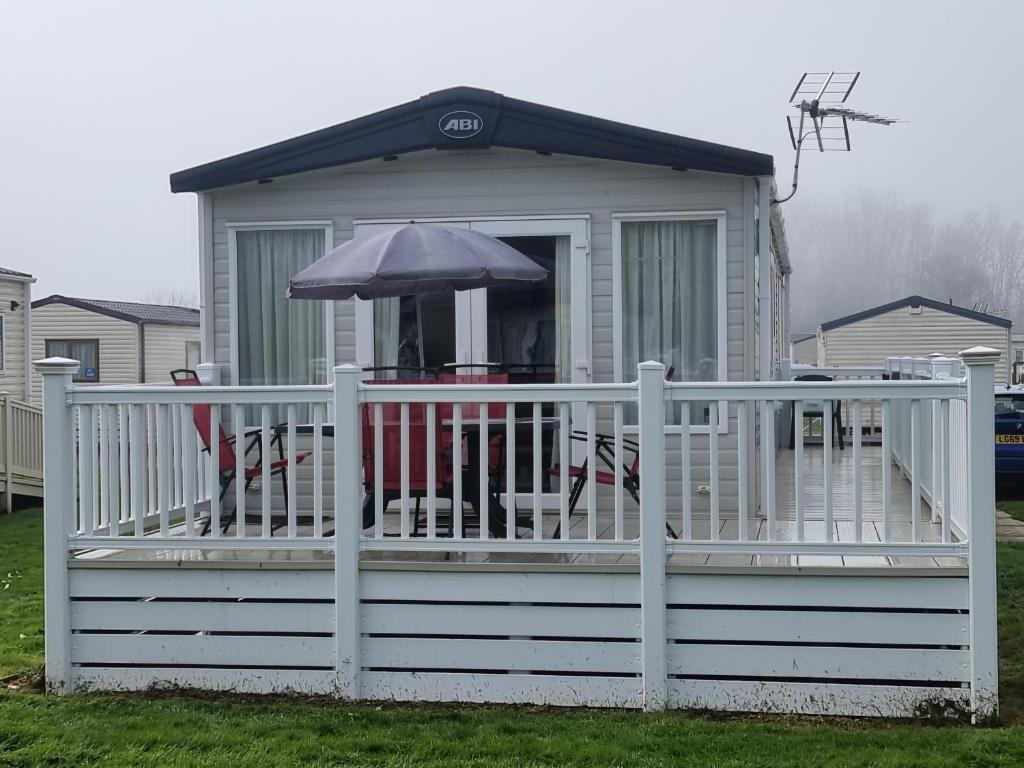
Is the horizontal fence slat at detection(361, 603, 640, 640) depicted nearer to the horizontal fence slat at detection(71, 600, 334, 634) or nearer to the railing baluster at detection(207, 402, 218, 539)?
the horizontal fence slat at detection(71, 600, 334, 634)

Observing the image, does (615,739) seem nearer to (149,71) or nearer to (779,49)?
(149,71)

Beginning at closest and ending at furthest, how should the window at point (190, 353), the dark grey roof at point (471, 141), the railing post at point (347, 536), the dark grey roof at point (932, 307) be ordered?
1. the railing post at point (347, 536)
2. the dark grey roof at point (471, 141)
3. the dark grey roof at point (932, 307)
4. the window at point (190, 353)

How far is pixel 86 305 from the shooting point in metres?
A: 26.8

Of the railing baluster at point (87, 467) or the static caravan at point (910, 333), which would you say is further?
the static caravan at point (910, 333)

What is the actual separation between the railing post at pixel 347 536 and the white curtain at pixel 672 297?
271cm

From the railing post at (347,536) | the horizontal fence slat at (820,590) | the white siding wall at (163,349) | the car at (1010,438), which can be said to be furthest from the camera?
the white siding wall at (163,349)

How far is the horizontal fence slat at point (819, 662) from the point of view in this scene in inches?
167

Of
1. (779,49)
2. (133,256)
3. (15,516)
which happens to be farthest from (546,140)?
(133,256)

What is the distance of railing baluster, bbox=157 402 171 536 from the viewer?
16.2 feet

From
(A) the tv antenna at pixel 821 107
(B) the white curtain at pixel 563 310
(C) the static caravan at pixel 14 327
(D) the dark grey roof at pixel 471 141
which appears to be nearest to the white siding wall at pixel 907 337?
(A) the tv antenna at pixel 821 107

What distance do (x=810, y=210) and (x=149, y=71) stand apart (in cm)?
5896

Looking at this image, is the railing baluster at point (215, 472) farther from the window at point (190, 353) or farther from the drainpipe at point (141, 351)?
the window at point (190, 353)

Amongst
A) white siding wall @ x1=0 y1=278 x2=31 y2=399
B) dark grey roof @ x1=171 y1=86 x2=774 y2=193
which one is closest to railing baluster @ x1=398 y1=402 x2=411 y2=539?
dark grey roof @ x1=171 y1=86 x2=774 y2=193

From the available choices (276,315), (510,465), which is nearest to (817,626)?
(510,465)
